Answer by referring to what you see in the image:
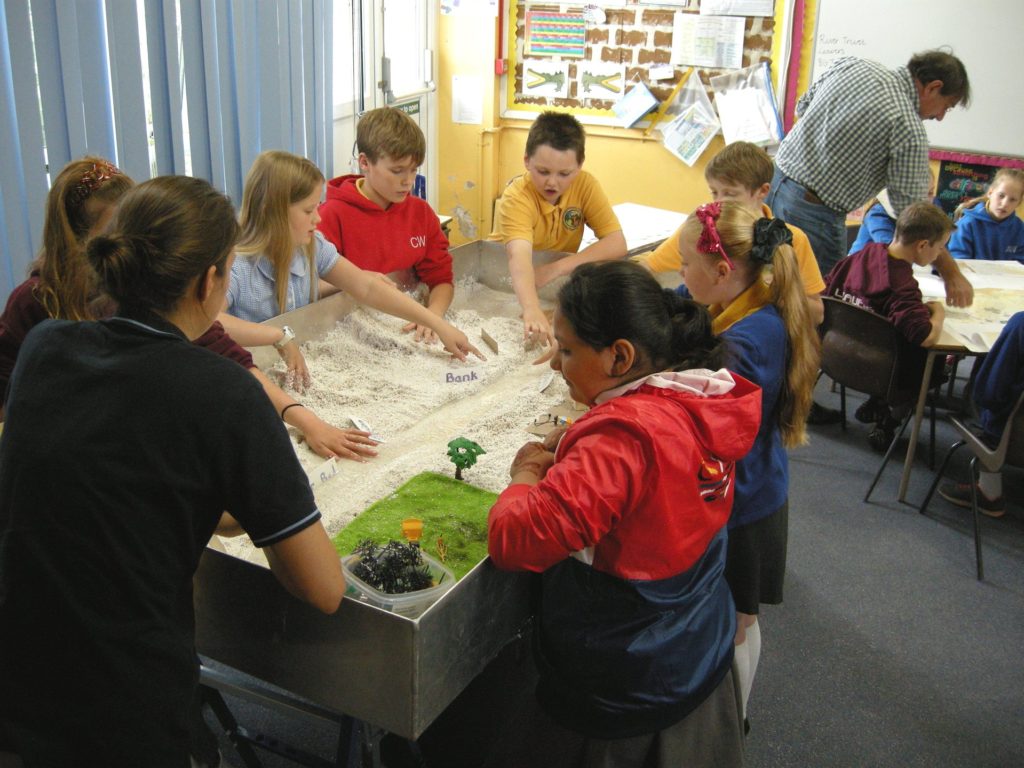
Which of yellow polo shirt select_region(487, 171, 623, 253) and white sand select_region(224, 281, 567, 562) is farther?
yellow polo shirt select_region(487, 171, 623, 253)

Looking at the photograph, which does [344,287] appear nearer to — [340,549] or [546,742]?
[340,549]

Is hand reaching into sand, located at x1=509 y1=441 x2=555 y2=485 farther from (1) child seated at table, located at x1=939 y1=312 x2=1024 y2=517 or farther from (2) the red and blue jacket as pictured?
(1) child seated at table, located at x1=939 y1=312 x2=1024 y2=517

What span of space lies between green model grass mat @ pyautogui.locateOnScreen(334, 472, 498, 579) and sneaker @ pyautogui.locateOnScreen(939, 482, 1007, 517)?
2.38 meters

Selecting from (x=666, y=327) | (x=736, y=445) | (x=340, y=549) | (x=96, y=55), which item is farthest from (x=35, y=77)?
(x=736, y=445)

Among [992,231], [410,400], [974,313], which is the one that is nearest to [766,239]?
[410,400]

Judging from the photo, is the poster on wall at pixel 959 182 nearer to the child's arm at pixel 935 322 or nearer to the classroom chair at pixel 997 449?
the child's arm at pixel 935 322

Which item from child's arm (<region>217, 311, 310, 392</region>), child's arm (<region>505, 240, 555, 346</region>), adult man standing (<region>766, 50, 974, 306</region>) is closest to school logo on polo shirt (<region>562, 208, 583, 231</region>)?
child's arm (<region>505, 240, 555, 346</region>)

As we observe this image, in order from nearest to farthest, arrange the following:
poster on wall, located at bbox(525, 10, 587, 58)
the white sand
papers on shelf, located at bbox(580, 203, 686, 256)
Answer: the white sand
papers on shelf, located at bbox(580, 203, 686, 256)
poster on wall, located at bbox(525, 10, 587, 58)

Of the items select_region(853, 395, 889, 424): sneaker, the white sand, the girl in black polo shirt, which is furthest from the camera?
select_region(853, 395, 889, 424): sneaker

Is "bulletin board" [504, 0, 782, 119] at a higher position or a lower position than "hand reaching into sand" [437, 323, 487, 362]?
higher

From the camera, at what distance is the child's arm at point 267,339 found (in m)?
2.02

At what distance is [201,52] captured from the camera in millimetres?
3166

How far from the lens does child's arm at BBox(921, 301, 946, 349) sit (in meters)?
2.91

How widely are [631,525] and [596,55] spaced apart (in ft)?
15.5
